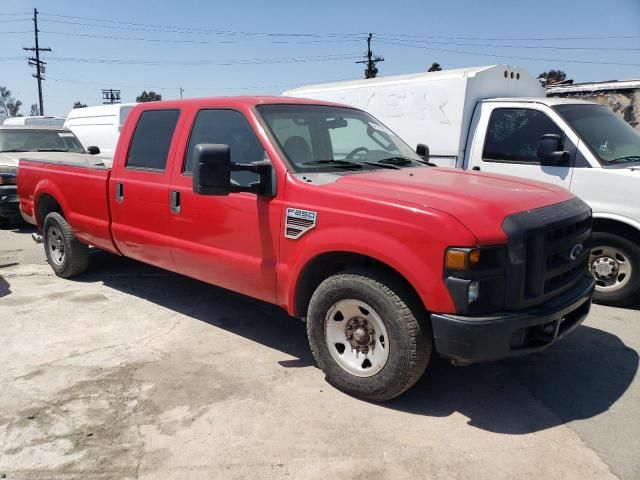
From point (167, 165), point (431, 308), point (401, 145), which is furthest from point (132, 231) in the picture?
point (431, 308)

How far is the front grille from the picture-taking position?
295 centimetres

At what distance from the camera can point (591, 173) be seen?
17.4 ft

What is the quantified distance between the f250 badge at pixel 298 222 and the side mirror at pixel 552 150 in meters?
3.16

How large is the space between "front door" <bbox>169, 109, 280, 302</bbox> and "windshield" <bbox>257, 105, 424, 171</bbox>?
0.77 ft

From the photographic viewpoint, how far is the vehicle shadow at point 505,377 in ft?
10.9

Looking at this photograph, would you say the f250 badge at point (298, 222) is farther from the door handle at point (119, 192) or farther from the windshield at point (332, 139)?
the door handle at point (119, 192)

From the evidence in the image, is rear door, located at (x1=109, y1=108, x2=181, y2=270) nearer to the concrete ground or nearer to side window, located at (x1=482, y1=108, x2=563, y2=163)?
the concrete ground

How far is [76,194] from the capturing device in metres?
5.60

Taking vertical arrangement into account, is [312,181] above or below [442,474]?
above

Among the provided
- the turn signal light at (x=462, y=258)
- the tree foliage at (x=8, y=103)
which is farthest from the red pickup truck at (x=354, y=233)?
the tree foliage at (x=8, y=103)

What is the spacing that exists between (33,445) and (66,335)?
1.68m

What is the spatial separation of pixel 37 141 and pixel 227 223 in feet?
26.5

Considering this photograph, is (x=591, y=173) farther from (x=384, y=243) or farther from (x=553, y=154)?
(x=384, y=243)

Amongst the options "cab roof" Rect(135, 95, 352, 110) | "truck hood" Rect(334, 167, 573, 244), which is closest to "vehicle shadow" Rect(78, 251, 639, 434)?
"truck hood" Rect(334, 167, 573, 244)
